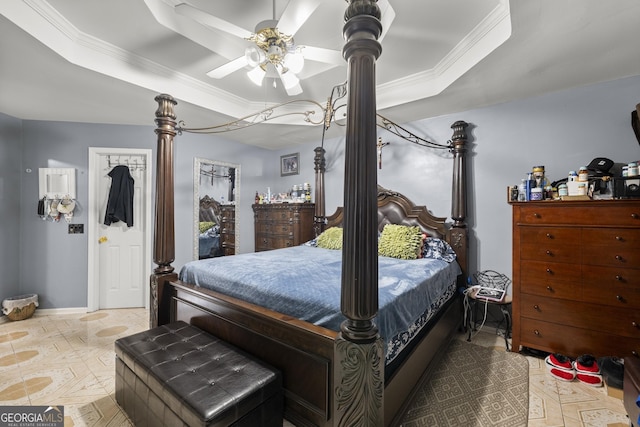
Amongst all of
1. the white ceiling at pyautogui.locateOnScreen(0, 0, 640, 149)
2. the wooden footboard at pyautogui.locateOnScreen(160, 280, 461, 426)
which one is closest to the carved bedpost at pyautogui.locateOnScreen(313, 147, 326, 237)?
the white ceiling at pyautogui.locateOnScreen(0, 0, 640, 149)

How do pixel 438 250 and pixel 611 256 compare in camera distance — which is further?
pixel 438 250

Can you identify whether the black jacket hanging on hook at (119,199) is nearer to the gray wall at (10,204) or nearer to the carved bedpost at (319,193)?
the gray wall at (10,204)

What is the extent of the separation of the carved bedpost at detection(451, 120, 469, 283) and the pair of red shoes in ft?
3.30

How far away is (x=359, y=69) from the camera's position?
1.21 meters

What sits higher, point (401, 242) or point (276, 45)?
point (276, 45)

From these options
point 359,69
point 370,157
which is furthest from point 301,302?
point 359,69

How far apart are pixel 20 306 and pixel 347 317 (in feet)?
14.3

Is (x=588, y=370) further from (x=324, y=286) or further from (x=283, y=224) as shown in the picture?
(x=283, y=224)

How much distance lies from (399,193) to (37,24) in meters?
3.68

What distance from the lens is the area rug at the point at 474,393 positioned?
1.75 metres

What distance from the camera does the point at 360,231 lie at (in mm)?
1183

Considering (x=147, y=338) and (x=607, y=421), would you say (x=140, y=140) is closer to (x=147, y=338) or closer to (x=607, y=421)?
(x=147, y=338)

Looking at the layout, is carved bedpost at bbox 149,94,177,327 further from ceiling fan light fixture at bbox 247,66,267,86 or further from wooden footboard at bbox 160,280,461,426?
ceiling fan light fixture at bbox 247,66,267,86

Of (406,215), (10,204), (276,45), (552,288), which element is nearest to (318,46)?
(276,45)
